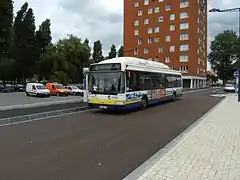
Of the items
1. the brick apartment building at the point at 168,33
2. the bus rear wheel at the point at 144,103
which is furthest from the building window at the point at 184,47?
the bus rear wheel at the point at 144,103

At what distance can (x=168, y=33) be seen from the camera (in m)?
73.1

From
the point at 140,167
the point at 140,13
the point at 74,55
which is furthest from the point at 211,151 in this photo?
the point at 140,13

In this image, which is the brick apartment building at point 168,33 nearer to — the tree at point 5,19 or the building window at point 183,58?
the building window at point 183,58

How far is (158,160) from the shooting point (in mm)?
6434

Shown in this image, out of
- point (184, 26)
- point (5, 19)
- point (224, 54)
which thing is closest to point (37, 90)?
point (5, 19)

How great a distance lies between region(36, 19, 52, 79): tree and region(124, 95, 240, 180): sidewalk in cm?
5559

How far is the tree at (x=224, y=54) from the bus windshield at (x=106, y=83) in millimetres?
85718

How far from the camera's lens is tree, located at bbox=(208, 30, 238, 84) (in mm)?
95000

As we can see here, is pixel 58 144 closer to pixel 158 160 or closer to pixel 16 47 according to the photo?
pixel 158 160

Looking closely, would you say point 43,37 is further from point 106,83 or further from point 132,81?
point 106,83

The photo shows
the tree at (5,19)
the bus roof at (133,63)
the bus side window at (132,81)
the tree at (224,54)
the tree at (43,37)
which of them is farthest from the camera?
the tree at (224,54)

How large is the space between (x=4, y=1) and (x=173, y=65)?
140 feet

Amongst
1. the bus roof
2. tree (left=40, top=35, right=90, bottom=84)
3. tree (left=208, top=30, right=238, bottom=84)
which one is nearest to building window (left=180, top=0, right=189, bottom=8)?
tree (left=40, top=35, right=90, bottom=84)

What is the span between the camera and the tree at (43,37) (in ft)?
209
